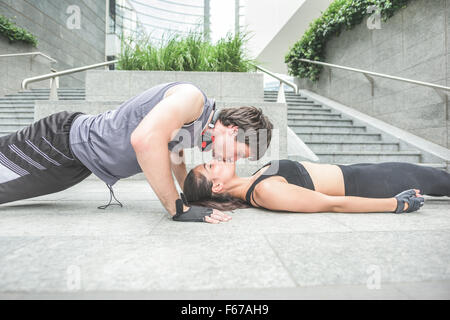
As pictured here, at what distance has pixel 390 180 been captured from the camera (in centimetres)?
219

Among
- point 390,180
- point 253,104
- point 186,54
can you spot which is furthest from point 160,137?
point 186,54

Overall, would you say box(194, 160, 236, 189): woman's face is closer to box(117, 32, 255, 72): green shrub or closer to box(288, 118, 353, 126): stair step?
box(117, 32, 255, 72): green shrub

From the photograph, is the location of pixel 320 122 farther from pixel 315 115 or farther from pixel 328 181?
pixel 328 181

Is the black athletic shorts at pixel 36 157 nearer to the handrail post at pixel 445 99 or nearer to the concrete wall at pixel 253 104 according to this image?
the concrete wall at pixel 253 104

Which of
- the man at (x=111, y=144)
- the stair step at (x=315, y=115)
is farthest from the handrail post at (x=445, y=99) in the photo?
the man at (x=111, y=144)

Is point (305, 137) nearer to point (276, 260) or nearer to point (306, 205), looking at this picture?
point (306, 205)

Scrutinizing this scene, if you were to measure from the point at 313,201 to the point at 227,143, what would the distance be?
74 centimetres

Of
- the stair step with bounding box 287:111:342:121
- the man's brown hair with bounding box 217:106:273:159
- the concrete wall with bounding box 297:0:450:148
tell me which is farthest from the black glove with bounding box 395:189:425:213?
the stair step with bounding box 287:111:342:121

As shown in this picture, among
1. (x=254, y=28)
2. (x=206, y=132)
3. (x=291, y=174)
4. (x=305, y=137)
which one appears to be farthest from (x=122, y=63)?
(x=291, y=174)

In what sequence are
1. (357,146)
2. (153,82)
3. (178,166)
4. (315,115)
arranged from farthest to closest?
(315,115) → (357,146) → (153,82) → (178,166)

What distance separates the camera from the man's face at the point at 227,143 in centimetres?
198

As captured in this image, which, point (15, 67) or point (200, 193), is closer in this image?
point (200, 193)

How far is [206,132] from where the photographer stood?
6.55 feet
